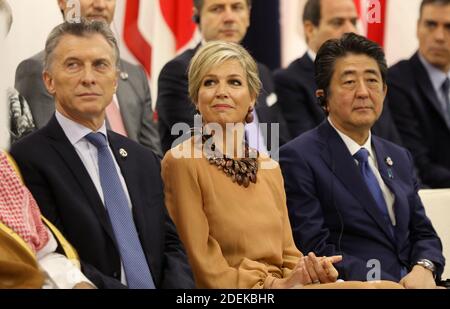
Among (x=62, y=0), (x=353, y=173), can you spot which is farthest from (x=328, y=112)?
(x=62, y=0)

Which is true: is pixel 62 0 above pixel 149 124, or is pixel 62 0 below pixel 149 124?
above

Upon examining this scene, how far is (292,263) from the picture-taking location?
3.55 metres

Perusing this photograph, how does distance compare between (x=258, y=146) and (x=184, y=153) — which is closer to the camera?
(x=184, y=153)

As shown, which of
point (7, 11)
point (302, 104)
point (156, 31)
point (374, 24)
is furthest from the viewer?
point (374, 24)

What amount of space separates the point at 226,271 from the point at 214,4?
1.73m

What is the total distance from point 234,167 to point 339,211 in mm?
454

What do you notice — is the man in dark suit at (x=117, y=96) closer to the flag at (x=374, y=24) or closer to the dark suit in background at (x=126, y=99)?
the dark suit in background at (x=126, y=99)

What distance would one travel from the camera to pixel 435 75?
5211mm

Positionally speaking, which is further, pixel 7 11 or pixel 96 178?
pixel 7 11

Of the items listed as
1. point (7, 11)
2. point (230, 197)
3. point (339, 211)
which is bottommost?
point (339, 211)

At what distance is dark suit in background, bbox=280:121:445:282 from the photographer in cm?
368

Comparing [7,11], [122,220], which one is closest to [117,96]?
[7,11]

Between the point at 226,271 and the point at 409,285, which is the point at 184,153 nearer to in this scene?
the point at 226,271

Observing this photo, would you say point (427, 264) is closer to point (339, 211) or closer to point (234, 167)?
point (339, 211)
